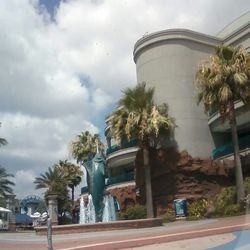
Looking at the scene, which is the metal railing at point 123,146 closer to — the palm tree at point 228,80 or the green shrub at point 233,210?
the palm tree at point 228,80

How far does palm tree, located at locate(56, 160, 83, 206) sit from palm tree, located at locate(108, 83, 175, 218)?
3744cm

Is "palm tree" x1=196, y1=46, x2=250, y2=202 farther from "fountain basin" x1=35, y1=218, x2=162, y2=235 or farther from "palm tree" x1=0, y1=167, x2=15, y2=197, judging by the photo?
"palm tree" x1=0, y1=167, x2=15, y2=197

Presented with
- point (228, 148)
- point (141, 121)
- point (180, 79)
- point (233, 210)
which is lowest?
point (233, 210)

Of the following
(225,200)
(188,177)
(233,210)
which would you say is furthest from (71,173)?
(233,210)

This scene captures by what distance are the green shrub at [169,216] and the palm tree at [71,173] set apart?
123 ft

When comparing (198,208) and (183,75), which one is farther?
(183,75)

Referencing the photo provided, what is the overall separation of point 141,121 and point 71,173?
133 feet

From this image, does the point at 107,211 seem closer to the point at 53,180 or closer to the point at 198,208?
the point at 198,208

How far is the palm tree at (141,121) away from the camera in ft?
109

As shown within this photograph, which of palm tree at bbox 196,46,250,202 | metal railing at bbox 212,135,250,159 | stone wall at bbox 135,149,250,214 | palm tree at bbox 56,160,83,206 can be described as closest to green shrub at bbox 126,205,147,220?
stone wall at bbox 135,149,250,214

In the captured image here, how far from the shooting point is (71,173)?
72.1 meters

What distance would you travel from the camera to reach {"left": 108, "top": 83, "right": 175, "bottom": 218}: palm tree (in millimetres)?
33188

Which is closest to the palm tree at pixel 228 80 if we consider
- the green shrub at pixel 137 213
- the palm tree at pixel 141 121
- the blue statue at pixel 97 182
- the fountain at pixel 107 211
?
the palm tree at pixel 141 121

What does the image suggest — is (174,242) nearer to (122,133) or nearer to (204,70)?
(204,70)
